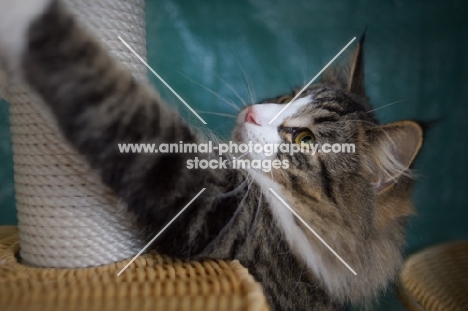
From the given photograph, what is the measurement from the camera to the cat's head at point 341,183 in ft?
3.03

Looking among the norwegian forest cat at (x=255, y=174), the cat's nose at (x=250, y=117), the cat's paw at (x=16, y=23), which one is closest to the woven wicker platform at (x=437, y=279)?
the norwegian forest cat at (x=255, y=174)

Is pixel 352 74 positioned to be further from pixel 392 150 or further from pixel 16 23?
pixel 16 23

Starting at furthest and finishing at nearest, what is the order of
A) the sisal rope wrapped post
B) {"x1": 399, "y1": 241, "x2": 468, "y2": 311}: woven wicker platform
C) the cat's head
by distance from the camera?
{"x1": 399, "y1": 241, "x2": 468, "y2": 311}: woven wicker platform
the cat's head
the sisal rope wrapped post

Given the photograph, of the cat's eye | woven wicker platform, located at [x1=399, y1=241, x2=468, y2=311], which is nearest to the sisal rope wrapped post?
the cat's eye

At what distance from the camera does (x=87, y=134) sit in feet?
2.07

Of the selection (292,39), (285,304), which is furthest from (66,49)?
(292,39)

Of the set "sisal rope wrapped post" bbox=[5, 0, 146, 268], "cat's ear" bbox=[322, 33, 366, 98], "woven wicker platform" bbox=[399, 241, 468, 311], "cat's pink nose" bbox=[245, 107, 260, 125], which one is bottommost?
"woven wicker platform" bbox=[399, 241, 468, 311]

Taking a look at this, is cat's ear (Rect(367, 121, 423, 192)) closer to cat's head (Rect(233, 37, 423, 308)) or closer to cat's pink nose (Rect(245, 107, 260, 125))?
cat's head (Rect(233, 37, 423, 308))

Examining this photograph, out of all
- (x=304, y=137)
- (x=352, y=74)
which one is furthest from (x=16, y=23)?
(x=352, y=74)

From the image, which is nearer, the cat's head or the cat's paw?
the cat's paw

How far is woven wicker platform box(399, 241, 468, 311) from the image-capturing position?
119 cm

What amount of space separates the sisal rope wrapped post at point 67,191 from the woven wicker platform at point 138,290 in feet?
0.26

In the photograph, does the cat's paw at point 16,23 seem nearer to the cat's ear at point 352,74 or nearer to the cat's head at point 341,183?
the cat's head at point 341,183

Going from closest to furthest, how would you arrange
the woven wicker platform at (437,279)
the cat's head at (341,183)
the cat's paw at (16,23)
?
the cat's paw at (16,23)
the cat's head at (341,183)
the woven wicker platform at (437,279)
